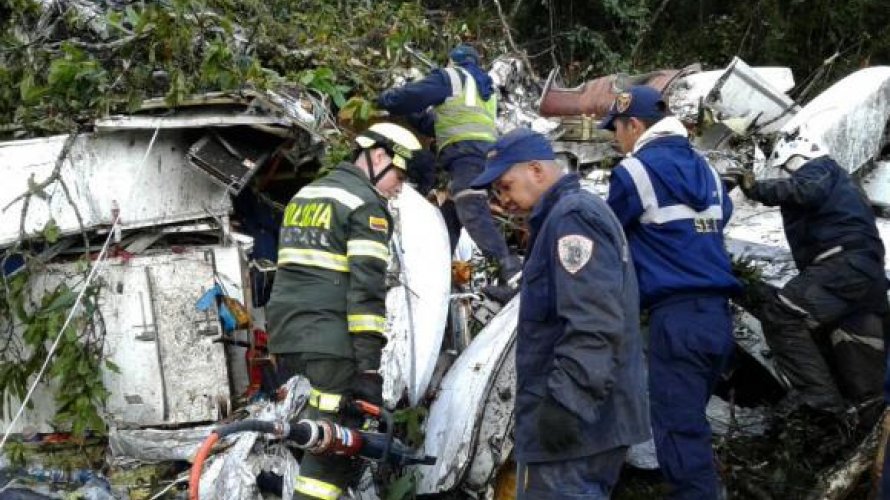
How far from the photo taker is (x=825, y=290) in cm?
449

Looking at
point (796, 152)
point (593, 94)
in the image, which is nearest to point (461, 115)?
point (593, 94)

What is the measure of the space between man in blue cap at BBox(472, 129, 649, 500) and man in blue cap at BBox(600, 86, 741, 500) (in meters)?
0.86

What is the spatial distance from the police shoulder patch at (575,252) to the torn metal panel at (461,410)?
5.16 feet

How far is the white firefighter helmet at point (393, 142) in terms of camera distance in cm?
377

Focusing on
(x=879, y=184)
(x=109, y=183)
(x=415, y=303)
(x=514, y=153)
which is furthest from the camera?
(x=879, y=184)

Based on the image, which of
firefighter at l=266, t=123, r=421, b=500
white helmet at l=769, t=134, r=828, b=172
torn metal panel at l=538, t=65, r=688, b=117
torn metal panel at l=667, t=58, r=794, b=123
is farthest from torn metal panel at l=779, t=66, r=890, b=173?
firefighter at l=266, t=123, r=421, b=500

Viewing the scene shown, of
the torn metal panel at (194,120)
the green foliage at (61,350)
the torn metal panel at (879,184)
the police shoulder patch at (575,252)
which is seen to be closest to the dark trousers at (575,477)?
the police shoulder patch at (575,252)

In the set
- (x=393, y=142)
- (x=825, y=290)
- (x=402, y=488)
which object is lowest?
(x=402, y=488)

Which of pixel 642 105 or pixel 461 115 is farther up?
pixel 461 115

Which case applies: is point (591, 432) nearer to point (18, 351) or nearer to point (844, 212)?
point (844, 212)

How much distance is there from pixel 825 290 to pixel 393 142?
2233 millimetres

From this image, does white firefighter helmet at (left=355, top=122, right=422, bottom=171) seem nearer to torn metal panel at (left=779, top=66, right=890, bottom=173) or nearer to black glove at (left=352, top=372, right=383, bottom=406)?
black glove at (left=352, top=372, right=383, bottom=406)

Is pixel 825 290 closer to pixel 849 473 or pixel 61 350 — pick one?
pixel 849 473

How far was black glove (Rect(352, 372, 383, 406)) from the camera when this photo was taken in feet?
11.9
